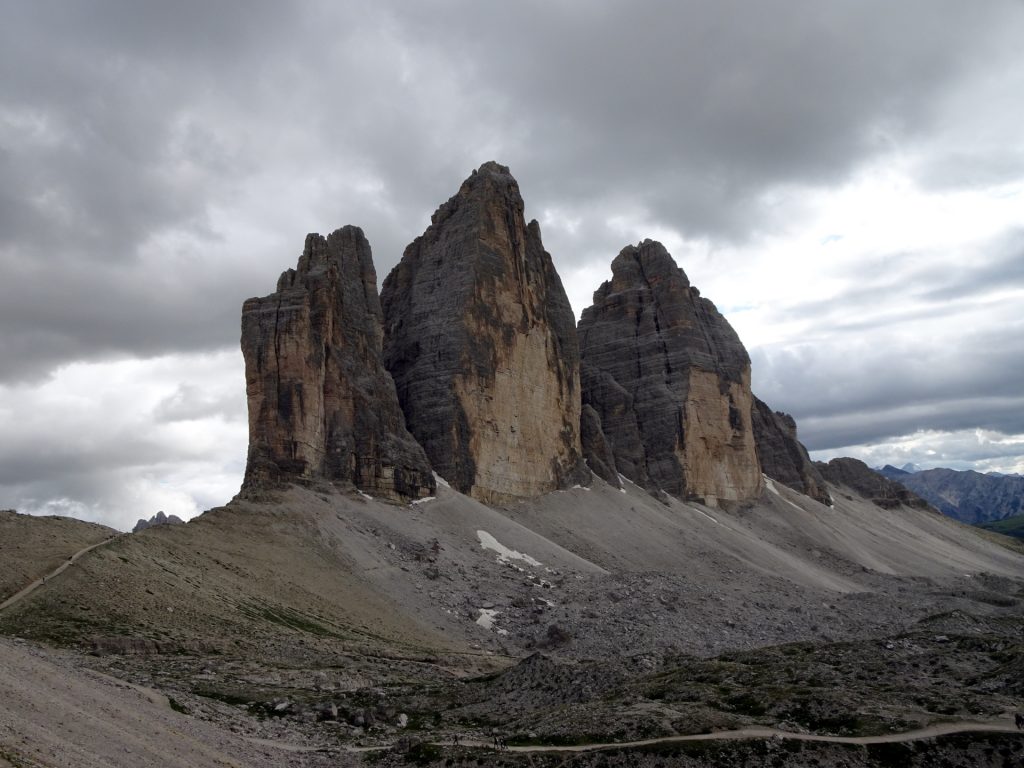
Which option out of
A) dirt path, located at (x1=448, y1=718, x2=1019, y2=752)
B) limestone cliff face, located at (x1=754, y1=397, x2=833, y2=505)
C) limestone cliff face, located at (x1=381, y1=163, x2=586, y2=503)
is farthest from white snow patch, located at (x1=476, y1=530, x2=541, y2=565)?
limestone cliff face, located at (x1=754, y1=397, x2=833, y2=505)

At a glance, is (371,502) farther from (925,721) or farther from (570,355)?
(925,721)

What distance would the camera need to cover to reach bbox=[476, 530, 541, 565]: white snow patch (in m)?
68.5

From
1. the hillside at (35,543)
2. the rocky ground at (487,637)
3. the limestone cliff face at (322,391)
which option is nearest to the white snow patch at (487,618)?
the rocky ground at (487,637)

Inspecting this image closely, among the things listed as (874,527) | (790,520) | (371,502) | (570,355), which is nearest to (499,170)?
(570,355)

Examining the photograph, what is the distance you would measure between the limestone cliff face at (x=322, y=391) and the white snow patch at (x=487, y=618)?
20719 millimetres

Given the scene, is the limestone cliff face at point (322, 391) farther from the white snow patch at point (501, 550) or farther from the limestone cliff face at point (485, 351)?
the limestone cliff face at point (485, 351)

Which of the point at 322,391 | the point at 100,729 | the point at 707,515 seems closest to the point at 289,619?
the point at 100,729

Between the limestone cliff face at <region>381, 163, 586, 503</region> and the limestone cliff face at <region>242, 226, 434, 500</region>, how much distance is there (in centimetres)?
953

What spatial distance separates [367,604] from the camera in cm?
5250

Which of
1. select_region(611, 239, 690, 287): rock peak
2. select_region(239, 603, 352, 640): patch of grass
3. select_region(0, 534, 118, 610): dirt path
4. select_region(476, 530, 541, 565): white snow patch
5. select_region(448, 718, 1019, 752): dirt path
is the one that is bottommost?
select_region(448, 718, 1019, 752): dirt path

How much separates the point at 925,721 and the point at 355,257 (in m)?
70.9

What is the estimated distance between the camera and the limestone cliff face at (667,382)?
381 feet

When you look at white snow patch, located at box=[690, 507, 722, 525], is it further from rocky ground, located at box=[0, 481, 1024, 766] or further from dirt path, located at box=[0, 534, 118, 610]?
dirt path, located at box=[0, 534, 118, 610]

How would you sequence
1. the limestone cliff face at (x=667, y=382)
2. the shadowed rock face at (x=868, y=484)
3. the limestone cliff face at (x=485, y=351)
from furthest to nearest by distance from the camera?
1. the shadowed rock face at (x=868, y=484)
2. the limestone cliff face at (x=667, y=382)
3. the limestone cliff face at (x=485, y=351)
